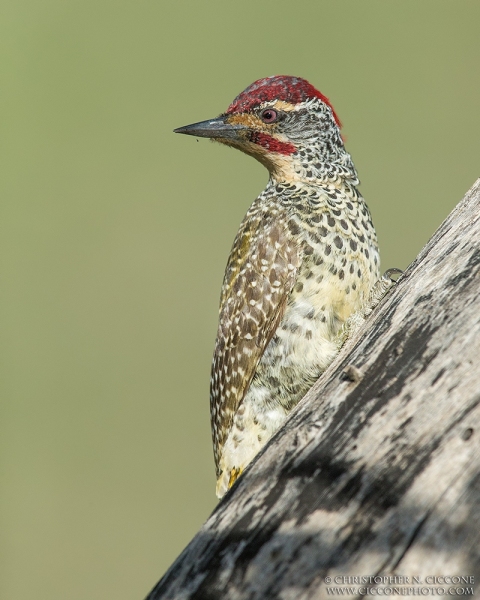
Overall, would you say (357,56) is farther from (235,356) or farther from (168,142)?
(235,356)

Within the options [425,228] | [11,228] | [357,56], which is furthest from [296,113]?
[357,56]

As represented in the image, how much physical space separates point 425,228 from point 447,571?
8447 millimetres

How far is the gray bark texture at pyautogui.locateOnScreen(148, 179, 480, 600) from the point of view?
169 cm

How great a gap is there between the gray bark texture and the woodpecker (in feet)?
4.43

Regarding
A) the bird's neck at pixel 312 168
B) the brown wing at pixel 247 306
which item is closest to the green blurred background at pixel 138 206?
the brown wing at pixel 247 306

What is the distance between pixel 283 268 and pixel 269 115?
0.89 meters

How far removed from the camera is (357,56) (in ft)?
40.7

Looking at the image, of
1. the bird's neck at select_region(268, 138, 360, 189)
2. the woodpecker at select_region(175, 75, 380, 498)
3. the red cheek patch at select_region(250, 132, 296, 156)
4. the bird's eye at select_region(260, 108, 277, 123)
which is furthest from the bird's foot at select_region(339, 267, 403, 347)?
the bird's eye at select_region(260, 108, 277, 123)

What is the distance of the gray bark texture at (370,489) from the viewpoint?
1689mm

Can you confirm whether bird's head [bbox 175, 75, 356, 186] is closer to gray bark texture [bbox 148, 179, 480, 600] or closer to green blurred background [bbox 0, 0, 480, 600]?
gray bark texture [bbox 148, 179, 480, 600]

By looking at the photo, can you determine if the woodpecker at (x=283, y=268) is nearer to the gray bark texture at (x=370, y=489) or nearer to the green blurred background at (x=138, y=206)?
the gray bark texture at (x=370, y=489)

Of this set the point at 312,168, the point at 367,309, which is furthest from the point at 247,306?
the point at 312,168

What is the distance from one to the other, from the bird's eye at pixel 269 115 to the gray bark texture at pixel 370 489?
206cm

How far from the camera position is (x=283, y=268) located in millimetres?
3756
